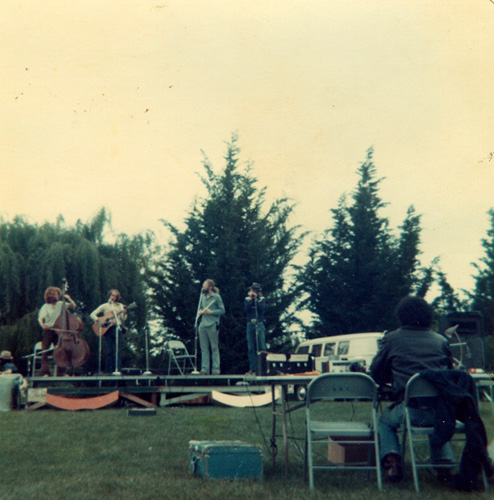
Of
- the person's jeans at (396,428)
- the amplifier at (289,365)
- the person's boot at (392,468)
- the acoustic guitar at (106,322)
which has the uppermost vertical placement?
the acoustic guitar at (106,322)

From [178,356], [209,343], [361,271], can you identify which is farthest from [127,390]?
[361,271]

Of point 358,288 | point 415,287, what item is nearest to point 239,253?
point 358,288

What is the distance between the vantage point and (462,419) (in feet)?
15.2

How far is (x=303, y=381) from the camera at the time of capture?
16.8 ft

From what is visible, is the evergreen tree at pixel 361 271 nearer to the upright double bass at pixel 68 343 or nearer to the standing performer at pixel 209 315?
the standing performer at pixel 209 315

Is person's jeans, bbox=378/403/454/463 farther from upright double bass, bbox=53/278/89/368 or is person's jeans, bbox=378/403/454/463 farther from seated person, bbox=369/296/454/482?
upright double bass, bbox=53/278/89/368

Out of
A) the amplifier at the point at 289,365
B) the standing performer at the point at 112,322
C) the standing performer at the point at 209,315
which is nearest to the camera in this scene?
the amplifier at the point at 289,365

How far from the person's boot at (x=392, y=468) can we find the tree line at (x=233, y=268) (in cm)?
1550

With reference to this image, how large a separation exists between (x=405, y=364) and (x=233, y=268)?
17262 millimetres

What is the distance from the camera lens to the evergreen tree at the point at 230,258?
71.2 ft

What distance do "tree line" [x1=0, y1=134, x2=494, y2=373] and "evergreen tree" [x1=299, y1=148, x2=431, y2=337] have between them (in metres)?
0.04

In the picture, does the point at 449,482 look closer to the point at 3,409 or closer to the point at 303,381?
the point at 303,381

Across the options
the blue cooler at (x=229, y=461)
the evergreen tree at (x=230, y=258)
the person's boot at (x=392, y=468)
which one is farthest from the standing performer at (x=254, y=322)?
the evergreen tree at (x=230, y=258)

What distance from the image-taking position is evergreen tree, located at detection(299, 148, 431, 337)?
24.4 meters
